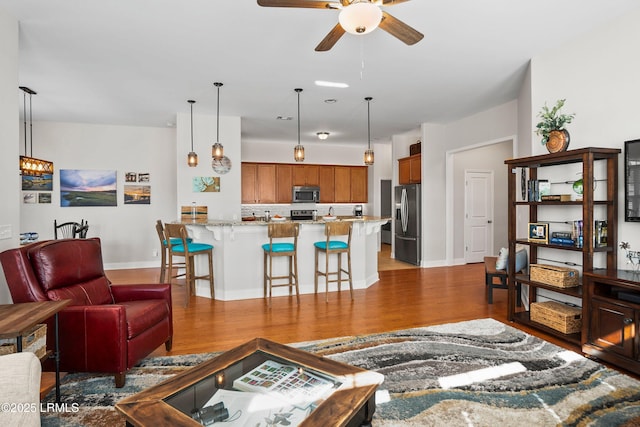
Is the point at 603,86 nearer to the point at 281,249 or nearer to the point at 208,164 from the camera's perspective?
the point at 281,249

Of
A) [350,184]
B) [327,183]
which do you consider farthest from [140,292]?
[350,184]

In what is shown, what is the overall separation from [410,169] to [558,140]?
159 inches

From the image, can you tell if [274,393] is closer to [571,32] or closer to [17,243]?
[17,243]

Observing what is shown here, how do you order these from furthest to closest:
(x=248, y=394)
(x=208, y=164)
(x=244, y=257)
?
1. (x=208, y=164)
2. (x=244, y=257)
3. (x=248, y=394)

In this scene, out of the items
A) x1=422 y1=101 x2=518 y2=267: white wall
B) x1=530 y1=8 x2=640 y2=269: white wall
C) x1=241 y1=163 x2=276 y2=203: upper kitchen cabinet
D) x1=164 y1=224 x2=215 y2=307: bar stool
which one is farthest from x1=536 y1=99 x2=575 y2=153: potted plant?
x1=241 y1=163 x2=276 y2=203: upper kitchen cabinet

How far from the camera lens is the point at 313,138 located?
8.22 meters

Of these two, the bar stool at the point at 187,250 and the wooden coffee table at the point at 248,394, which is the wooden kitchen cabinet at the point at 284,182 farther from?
the wooden coffee table at the point at 248,394

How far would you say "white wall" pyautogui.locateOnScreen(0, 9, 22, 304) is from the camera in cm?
276

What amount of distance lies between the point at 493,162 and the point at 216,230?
5.92 metres

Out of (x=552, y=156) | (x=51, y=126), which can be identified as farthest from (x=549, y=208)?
(x=51, y=126)

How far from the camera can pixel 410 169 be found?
7.30 metres

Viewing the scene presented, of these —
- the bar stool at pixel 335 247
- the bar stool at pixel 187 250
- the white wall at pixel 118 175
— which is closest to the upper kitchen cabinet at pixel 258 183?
the white wall at pixel 118 175

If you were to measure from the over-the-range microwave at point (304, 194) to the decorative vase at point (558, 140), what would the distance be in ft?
18.8

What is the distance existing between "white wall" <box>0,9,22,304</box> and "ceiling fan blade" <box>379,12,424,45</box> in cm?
298
